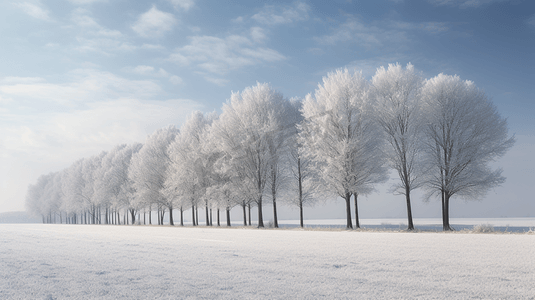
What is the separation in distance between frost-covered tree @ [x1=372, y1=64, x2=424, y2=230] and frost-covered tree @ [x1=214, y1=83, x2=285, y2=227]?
9.84m

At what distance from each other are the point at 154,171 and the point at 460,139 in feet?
117

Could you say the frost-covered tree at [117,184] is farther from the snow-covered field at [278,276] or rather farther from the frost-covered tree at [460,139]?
the snow-covered field at [278,276]

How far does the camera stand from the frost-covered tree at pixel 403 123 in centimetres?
2470

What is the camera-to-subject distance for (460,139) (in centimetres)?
2489

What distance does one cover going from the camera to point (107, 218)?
65.9 meters

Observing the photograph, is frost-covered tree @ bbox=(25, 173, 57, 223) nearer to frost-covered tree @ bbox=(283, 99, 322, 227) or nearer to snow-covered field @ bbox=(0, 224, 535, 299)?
frost-covered tree @ bbox=(283, 99, 322, 227)

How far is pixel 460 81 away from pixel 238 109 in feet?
62.6

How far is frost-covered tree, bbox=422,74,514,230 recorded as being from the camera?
24.4 meters

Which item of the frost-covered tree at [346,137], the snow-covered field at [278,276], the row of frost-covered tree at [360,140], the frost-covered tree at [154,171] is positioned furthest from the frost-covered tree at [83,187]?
the snow-covered field at [278,276]

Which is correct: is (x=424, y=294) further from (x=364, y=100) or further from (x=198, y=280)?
(x=364, y=100)

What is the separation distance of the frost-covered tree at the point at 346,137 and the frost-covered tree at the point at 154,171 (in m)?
22.7

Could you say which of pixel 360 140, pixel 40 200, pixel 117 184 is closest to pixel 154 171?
pixel 117 184

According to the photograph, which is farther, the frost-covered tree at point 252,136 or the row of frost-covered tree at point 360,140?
the frost-covered tree at point 252,136

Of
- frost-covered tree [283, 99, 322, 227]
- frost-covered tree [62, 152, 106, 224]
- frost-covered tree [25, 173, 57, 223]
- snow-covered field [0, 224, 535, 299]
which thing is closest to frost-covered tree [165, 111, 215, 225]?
frost-covered tree [283, 99, 322, 227]
